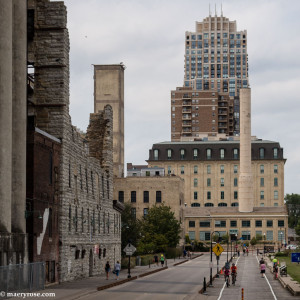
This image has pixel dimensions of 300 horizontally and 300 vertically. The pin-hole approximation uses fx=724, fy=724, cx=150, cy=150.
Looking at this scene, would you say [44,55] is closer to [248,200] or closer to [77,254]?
[77,254]

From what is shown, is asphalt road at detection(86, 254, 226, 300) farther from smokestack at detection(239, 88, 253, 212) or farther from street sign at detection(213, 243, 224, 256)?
smokestack at detection(239, 88, 253, 212)

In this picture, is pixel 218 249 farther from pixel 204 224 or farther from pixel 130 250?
pixel 204 224

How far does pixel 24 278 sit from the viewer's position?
41.7 metres

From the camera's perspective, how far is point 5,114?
42.9 m

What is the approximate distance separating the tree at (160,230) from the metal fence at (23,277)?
225ft

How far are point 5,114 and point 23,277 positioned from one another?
9.61 m

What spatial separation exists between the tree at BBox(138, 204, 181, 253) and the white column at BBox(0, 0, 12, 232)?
72367 mm

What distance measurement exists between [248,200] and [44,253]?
5160 inches

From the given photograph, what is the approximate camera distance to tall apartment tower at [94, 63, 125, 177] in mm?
150875

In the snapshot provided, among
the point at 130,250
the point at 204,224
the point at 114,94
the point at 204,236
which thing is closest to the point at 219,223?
the point at 204,224

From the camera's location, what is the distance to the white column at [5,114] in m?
42.5

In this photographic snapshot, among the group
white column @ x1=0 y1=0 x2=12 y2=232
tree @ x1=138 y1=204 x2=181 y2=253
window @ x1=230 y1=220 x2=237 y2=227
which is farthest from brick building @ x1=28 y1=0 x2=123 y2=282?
window @ x1=230 y1=220 x2=237 y2=227

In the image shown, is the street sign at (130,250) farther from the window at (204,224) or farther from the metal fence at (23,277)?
the window at (204,224)

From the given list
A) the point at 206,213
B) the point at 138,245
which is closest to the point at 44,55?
the point at 138,245
